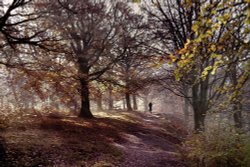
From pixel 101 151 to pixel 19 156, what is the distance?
11.1 feet

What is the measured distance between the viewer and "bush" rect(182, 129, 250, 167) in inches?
251

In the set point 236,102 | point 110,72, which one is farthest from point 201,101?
point 110,72

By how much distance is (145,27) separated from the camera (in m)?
13.3

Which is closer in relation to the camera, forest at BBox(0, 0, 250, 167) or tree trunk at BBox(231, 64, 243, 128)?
forest at BBox(0, 0, 250, 167)

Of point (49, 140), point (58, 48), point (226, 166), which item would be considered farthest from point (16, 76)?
point (226, 166)

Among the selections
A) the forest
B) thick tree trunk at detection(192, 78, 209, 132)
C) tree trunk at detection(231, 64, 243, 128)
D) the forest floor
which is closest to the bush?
the forest

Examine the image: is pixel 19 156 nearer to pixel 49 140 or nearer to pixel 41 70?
pixel 49 140

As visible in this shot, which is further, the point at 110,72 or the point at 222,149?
the point at 110,72

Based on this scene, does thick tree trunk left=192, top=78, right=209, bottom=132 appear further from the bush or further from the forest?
the bush

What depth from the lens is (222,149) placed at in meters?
6.71

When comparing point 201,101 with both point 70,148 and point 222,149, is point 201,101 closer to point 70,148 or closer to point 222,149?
point 222,149

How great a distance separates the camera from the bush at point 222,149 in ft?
20.9

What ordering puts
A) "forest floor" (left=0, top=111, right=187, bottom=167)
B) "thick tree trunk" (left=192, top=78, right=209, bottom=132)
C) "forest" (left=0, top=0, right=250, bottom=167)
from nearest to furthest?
"forest" (left=0, top=0, right=250, bottom=167) → "forest floor" (left=0, top=111, right=187, bottom=167) → "thick tree trunk" (left=192, top=78, right=209, bottom=132)

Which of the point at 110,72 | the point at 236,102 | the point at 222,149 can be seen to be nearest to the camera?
the point at 222,149
